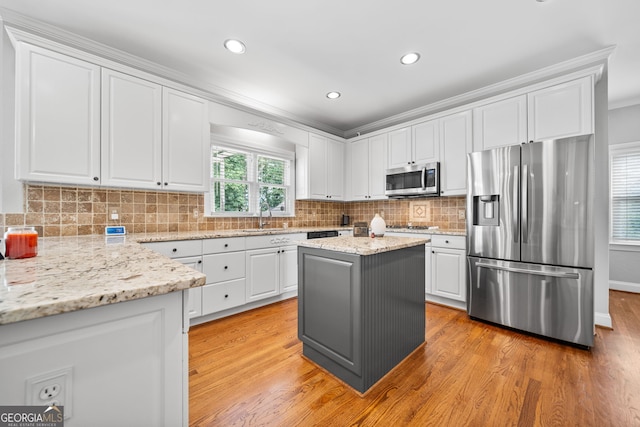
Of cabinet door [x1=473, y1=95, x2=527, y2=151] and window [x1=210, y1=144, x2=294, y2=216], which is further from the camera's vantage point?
window [x1=210, y1=144, x2=294, y2=216]

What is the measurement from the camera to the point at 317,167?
419cm

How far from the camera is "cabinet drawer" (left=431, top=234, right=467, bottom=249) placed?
3.02 m

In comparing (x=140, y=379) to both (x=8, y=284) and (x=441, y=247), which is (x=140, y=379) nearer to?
(x=8, y=284)

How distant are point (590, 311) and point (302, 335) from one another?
7.92 ft

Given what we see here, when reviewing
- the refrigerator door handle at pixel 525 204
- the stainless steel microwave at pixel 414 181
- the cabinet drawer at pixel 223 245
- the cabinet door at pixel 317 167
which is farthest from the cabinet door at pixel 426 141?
the cabinet drawer at pixel 223 245

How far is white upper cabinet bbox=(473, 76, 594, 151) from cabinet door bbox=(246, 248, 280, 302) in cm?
280

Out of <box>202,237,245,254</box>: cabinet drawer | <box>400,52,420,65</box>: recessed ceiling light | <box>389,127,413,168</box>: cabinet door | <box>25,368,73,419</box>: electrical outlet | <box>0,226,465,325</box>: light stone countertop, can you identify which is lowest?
<box>25,368,73,419</box>: electrical outlet

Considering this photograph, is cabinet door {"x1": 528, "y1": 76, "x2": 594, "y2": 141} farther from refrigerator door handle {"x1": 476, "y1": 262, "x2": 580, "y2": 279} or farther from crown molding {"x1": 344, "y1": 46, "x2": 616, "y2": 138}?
refrigerator door handle {"x1": 476, "y1": 262, "x2": 580, "y2": 279}

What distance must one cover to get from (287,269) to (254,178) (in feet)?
4.56

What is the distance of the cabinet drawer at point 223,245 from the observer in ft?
8.67

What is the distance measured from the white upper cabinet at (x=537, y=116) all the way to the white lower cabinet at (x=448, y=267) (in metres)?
1.16

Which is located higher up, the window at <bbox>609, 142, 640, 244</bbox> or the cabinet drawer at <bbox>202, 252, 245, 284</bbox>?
the window at <bbox>609, 142, 640, 244</bbox>

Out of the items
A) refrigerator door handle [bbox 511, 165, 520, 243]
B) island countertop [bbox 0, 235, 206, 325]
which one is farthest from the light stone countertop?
refrigerator door handle [bbox 511, 165, 520, 243]

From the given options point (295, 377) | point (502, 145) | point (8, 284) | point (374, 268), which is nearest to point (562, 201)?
point (502, 145)
